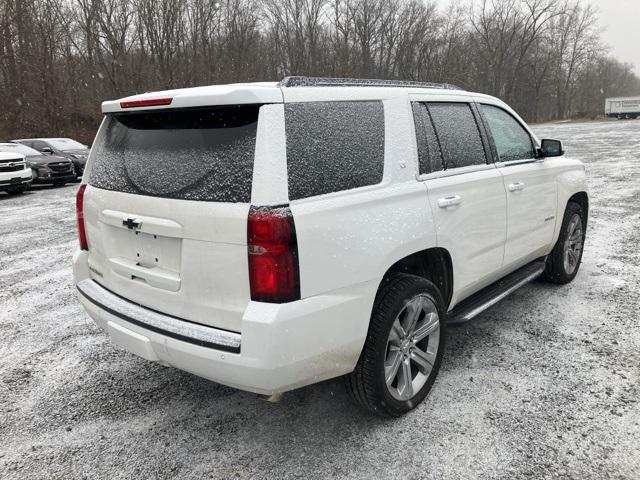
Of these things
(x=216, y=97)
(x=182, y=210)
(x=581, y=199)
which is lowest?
(x=581, y=199)

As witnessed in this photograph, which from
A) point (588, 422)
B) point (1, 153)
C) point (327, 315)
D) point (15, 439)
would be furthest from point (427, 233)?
point (1, 153)

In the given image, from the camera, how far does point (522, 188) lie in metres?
3.76

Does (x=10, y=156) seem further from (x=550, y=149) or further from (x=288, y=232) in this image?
(x=288, y=232)

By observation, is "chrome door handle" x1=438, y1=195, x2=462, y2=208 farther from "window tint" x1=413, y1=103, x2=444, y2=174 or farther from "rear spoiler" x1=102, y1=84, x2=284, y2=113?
"rear spoiler" x1=102, y1=84, x2=284, y2=113

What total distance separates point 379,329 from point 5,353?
310 centimetres

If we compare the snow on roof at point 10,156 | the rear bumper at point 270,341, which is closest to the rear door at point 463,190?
the rear bumper at point 270,341

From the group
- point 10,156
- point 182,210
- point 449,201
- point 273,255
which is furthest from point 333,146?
point 10,156

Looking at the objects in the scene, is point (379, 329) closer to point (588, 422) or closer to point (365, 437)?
point (365, 437)

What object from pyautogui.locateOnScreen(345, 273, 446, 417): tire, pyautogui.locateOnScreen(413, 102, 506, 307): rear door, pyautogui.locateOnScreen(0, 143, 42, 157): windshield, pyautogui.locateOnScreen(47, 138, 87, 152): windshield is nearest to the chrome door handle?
pyautogui.locateOnScreen(413, 102, 506, 307): rear door

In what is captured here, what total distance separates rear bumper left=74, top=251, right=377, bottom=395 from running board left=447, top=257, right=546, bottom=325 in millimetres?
1059

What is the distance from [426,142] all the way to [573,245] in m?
2.75

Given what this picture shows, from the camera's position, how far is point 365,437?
2.66 meters

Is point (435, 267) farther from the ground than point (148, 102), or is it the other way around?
point (148, 102)

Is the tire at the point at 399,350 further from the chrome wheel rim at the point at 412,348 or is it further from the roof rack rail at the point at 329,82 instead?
the roof rack rail at the point at 329,82
